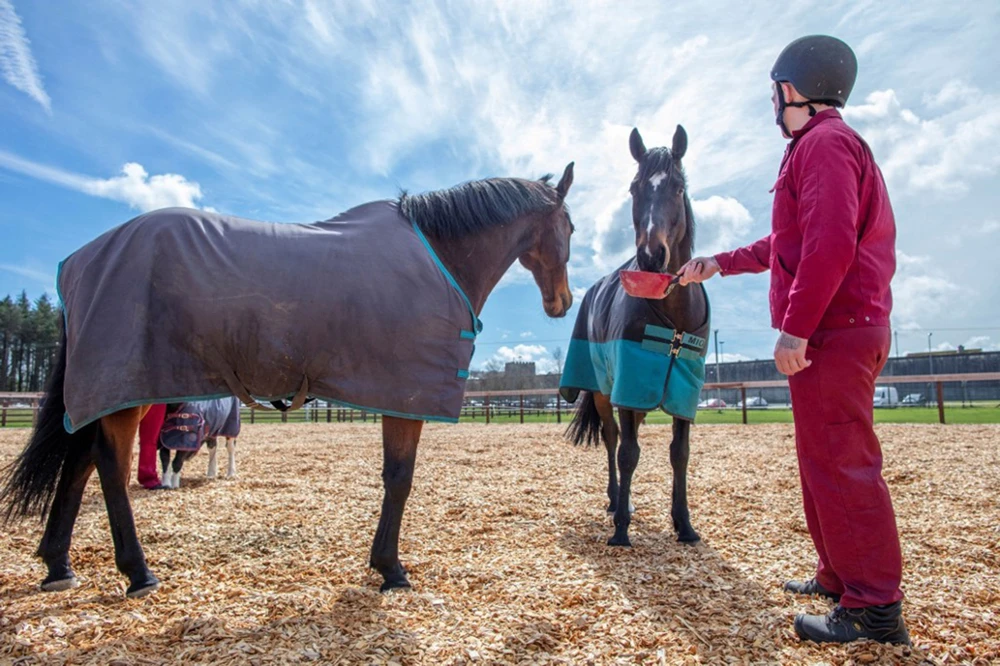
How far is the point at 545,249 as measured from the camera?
11.7 ft

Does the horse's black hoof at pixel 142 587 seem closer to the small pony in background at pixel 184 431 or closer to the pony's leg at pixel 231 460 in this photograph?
the small pony in background at pixel 184 431

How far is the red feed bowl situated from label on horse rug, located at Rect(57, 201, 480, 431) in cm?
99

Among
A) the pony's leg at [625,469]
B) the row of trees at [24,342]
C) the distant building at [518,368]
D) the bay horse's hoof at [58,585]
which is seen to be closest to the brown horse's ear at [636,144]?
the pony's leg at [625,469]

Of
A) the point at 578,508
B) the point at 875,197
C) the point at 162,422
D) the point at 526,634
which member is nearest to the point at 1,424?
the point at 162,422

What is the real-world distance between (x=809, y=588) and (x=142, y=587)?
10.2 feet

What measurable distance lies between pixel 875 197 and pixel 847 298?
16.1 inches

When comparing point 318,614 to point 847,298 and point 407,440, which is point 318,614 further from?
point 847,298

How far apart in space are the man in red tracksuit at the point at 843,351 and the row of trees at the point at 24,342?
198 ft

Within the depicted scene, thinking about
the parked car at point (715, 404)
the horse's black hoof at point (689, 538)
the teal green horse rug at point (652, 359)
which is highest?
the teal green horse rug at point (652, 359)

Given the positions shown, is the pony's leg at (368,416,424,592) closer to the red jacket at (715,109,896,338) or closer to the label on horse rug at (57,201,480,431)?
the label on horse rug at (57,201,480,431)

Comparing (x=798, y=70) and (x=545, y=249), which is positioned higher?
(x=798, y=70)

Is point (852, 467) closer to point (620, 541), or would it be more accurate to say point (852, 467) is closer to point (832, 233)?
point (832, 233)

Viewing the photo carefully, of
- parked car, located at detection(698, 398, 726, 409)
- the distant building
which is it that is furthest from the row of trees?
parked car, located at detection(698, 398, 726, 409)

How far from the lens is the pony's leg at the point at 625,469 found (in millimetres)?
3641
